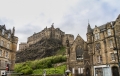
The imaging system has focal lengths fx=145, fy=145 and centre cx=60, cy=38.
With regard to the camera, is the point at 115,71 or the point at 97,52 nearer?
the point at 115,71

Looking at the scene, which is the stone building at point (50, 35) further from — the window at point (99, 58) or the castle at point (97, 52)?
the window at point (99, 58)

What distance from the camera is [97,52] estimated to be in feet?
128

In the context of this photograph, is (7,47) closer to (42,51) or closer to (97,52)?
(97,52)

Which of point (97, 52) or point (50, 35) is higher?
point (50, 35)

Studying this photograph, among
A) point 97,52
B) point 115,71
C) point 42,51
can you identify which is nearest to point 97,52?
point 97,52

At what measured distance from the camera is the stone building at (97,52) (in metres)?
35.4

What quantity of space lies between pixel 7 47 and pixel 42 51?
4101 cm

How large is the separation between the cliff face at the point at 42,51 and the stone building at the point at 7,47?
3491 centimetres

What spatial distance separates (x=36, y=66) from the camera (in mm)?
55750

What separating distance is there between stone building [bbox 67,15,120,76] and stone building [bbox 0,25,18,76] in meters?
18.8

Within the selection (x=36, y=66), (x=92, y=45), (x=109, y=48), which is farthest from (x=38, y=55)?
(x=109, y=48)

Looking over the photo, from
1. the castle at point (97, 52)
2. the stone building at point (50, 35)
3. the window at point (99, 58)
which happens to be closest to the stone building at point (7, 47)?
the castle at point (97, 52)

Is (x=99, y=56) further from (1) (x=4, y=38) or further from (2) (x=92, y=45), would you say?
(1) (x=4, y=38)

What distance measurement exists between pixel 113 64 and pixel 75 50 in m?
12.8
